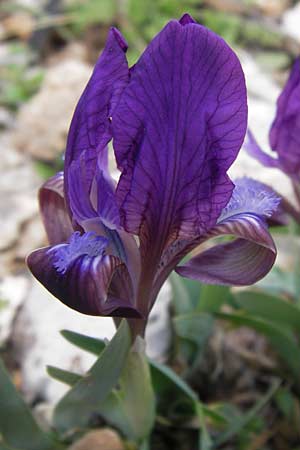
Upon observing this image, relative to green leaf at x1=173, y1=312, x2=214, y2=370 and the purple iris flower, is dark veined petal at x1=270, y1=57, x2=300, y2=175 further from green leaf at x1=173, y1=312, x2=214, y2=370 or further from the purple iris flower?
green leaf at x1=173, y1=312, x2=214, y2=370

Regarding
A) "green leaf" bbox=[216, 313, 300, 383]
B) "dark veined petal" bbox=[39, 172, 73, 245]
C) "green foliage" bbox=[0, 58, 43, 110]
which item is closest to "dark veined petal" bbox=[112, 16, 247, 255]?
"dark veined petal" bbox=[39, 172, 73, 245]

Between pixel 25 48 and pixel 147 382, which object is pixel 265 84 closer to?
pixel 25 48

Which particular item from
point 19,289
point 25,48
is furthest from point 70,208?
point 25,48

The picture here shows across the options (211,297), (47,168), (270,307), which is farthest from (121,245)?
(47,168)

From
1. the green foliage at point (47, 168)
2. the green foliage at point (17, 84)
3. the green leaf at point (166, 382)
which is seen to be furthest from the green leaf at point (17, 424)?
the green foliage at point (17, 84)

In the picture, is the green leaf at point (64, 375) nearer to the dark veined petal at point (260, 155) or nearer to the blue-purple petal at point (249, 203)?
the blue-purple petal at point (249, 203)

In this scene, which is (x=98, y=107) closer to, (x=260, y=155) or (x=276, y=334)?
(x=260, y=155)
